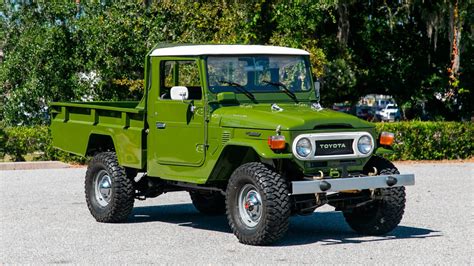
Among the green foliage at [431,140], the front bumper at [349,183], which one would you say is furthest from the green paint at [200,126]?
the green foliage at [431,140]

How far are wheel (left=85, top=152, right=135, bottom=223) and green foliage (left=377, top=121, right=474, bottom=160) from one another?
38.5 ft

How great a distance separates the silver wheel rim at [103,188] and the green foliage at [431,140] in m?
11.7

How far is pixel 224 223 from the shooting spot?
1209 centimetres

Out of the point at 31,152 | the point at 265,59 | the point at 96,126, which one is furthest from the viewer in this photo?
the point at 31,152

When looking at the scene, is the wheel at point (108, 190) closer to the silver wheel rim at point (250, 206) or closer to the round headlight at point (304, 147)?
the silver wheel rim at point (250, 206)

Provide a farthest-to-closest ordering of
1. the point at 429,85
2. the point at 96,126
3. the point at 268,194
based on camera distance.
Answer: the point at 429,85
the point at 96,126
the point at 268,194

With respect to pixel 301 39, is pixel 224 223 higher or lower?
lower

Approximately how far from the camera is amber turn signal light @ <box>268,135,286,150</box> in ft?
31.9

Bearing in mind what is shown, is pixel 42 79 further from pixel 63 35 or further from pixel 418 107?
pixel 418 107

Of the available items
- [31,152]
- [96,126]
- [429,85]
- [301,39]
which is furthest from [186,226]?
[429,85]

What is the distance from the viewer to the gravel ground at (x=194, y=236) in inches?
365

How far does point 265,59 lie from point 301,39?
1379cm

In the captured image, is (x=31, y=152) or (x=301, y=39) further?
(x=301, y=39)

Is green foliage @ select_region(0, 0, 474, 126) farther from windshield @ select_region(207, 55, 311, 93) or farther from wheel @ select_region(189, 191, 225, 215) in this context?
windshield @ select_region(207, 55, 311, 93)
